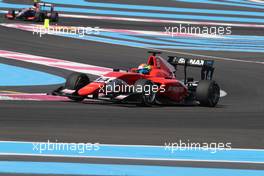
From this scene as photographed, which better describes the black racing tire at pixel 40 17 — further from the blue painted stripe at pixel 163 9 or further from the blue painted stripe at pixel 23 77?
the blue painted stripe at pixel 23 77

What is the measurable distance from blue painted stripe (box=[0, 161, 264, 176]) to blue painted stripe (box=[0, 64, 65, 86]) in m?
8.47

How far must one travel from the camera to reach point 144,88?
46.5ft

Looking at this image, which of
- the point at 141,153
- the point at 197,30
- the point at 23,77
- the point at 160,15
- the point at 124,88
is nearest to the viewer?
the point at 141,153

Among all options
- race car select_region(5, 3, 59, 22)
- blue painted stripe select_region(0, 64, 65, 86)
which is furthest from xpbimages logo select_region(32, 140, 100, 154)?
race car select_region(5, 3, 59, 22)

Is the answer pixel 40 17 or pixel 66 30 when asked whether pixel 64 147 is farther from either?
pixel 40 17

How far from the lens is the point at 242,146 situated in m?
10.5

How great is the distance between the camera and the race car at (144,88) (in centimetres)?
1415

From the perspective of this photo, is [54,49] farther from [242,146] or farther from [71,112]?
[242,146]

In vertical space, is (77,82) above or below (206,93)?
above

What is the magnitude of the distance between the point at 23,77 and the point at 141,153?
920cm

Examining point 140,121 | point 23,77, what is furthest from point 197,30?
point 140,121

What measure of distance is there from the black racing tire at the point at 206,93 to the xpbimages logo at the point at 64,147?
4.97 meters

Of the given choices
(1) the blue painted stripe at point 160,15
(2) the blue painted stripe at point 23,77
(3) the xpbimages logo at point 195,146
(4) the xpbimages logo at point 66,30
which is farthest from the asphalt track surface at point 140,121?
(1) the blue painted stripe at point 160,15

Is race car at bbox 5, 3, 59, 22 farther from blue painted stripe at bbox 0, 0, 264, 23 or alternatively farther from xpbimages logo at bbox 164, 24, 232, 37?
blue painted stripe at bbox 0, 0, 264, 23
